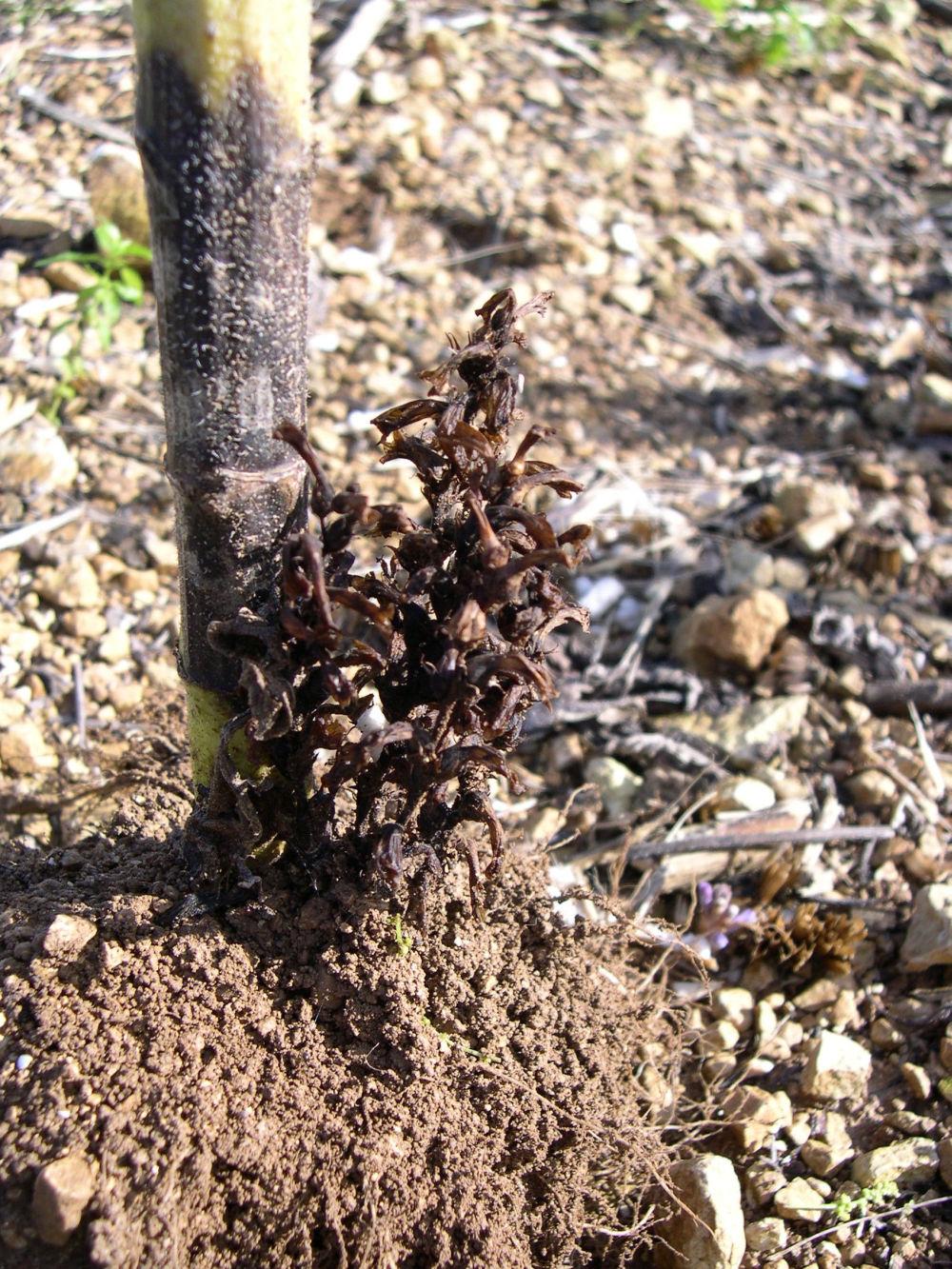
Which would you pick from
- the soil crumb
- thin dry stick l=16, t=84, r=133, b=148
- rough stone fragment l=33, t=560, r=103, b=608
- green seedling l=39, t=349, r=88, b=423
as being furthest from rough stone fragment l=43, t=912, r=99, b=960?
thin dry stick l=16, t=84, r=133, b=148

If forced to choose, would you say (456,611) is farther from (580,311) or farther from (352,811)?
(580,311)

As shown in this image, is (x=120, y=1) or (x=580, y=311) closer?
(x=580, y=311)

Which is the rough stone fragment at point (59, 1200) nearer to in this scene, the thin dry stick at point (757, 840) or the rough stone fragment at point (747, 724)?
the thin dry stick at point (757, 840)

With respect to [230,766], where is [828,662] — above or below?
below

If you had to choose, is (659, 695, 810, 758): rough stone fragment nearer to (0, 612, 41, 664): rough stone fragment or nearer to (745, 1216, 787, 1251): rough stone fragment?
(745, 1216, 787, 1251): rough stone fragment

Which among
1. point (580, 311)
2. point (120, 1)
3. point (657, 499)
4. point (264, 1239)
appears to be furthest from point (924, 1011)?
point (120, 1)

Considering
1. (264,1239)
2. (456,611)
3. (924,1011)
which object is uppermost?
(456,611)
